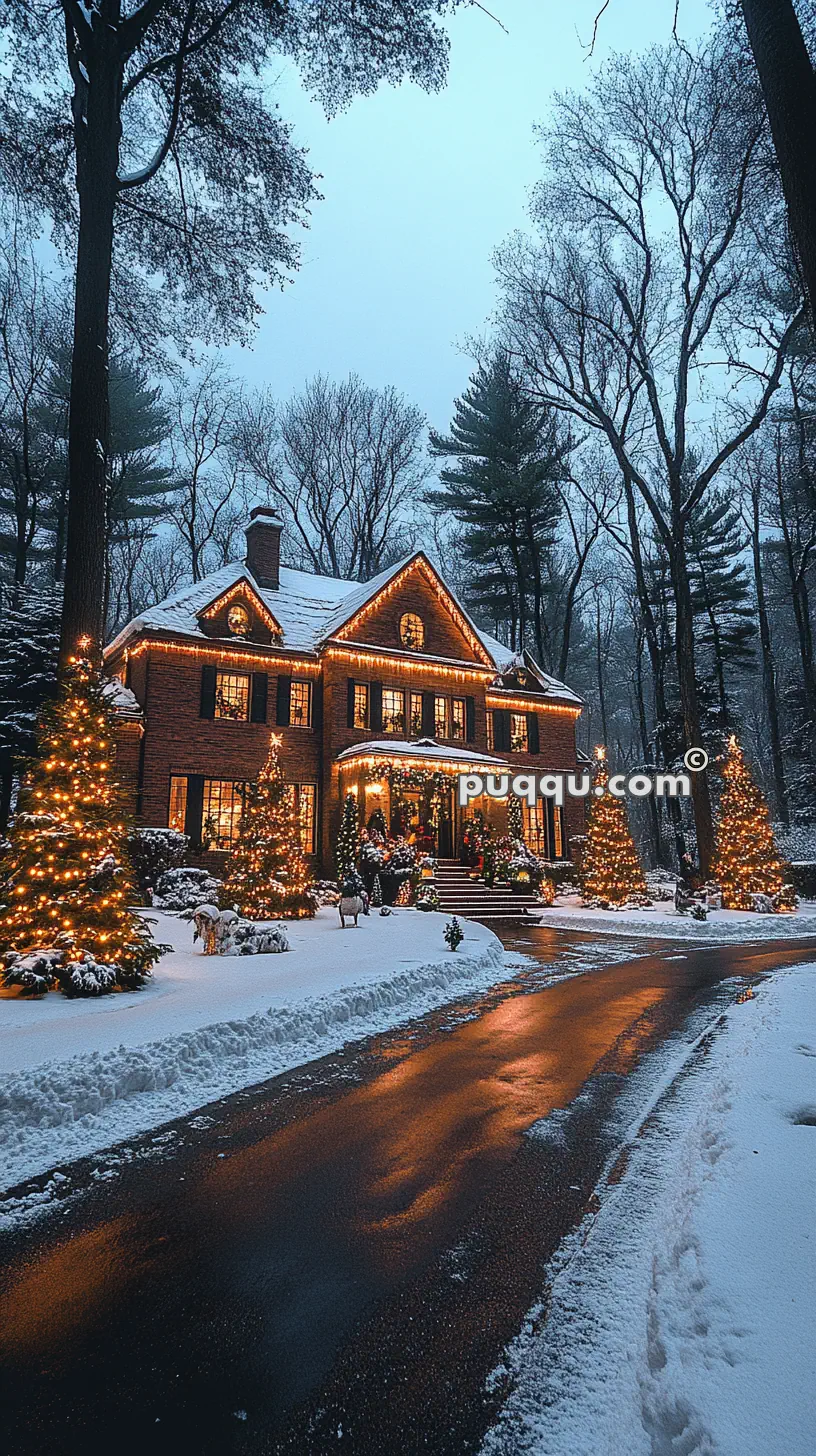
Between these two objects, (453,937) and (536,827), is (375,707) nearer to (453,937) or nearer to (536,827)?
(536,827)

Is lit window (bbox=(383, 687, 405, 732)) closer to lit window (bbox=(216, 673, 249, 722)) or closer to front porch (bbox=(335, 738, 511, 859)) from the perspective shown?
front porch (bbox=(335, 738, 511, 859))

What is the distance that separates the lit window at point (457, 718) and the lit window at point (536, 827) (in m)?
3.85

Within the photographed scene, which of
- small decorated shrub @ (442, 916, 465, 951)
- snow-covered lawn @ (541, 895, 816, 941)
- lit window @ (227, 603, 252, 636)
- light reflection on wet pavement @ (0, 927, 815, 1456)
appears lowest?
snow-covered lawn @ (541, 895, 816, 941)

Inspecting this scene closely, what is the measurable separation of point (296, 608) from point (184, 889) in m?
11.5

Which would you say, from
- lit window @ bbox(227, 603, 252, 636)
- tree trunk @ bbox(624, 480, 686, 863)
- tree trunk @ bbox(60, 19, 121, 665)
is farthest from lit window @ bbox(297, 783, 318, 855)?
tree trunk @ bbox(624, 480, 686, 863)

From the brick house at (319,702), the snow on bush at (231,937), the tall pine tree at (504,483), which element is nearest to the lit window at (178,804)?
the brick house at (319,702)

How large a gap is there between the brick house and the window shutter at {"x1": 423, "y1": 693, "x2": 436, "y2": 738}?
0.19 feet

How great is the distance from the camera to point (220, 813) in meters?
20.1

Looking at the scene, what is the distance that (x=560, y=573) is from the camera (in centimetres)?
3841

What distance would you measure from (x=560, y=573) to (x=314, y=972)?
3347 centimetres

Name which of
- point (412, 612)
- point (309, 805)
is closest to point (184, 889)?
point (309, 805)

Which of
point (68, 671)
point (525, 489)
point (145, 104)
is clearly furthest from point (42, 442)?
point (68, 671)

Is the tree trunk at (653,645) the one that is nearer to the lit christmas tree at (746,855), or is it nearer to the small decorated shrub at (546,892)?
the lit christmas tree at (746,855)

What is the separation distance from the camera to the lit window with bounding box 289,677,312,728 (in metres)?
22.3
